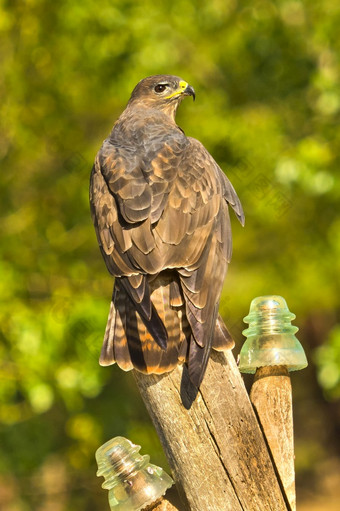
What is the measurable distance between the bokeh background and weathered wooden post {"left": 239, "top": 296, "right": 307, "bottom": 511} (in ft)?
9.93

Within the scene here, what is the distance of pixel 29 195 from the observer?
719 centimetres

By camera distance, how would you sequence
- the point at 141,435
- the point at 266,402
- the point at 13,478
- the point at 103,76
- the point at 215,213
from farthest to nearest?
the point at 13,478 → the point at 141,435 → the point at 103,76 → the point at 215,213 → the point at 266,402

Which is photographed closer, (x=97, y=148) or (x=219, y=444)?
(x=219, y=444)

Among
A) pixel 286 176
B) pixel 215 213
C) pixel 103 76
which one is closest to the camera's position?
pixel 215 213

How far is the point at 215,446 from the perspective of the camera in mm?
2309

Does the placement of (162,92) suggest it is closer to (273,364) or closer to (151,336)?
(151,336)

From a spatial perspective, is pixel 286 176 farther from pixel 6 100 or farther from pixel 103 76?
pixel 6 100

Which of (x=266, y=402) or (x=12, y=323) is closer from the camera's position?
(x=266, y=402)

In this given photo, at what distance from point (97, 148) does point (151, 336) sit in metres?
4.13

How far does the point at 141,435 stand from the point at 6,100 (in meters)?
3.15

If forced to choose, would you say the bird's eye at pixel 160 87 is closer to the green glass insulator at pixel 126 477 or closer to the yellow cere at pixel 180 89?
the yellow cere at pixel 180 89

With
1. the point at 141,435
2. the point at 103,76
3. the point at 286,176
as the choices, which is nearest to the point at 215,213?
the point at 286,176

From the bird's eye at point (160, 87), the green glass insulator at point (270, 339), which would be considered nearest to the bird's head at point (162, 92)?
the bird's eye at point (160, 87)

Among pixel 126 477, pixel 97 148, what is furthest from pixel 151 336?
pixel 97 148
